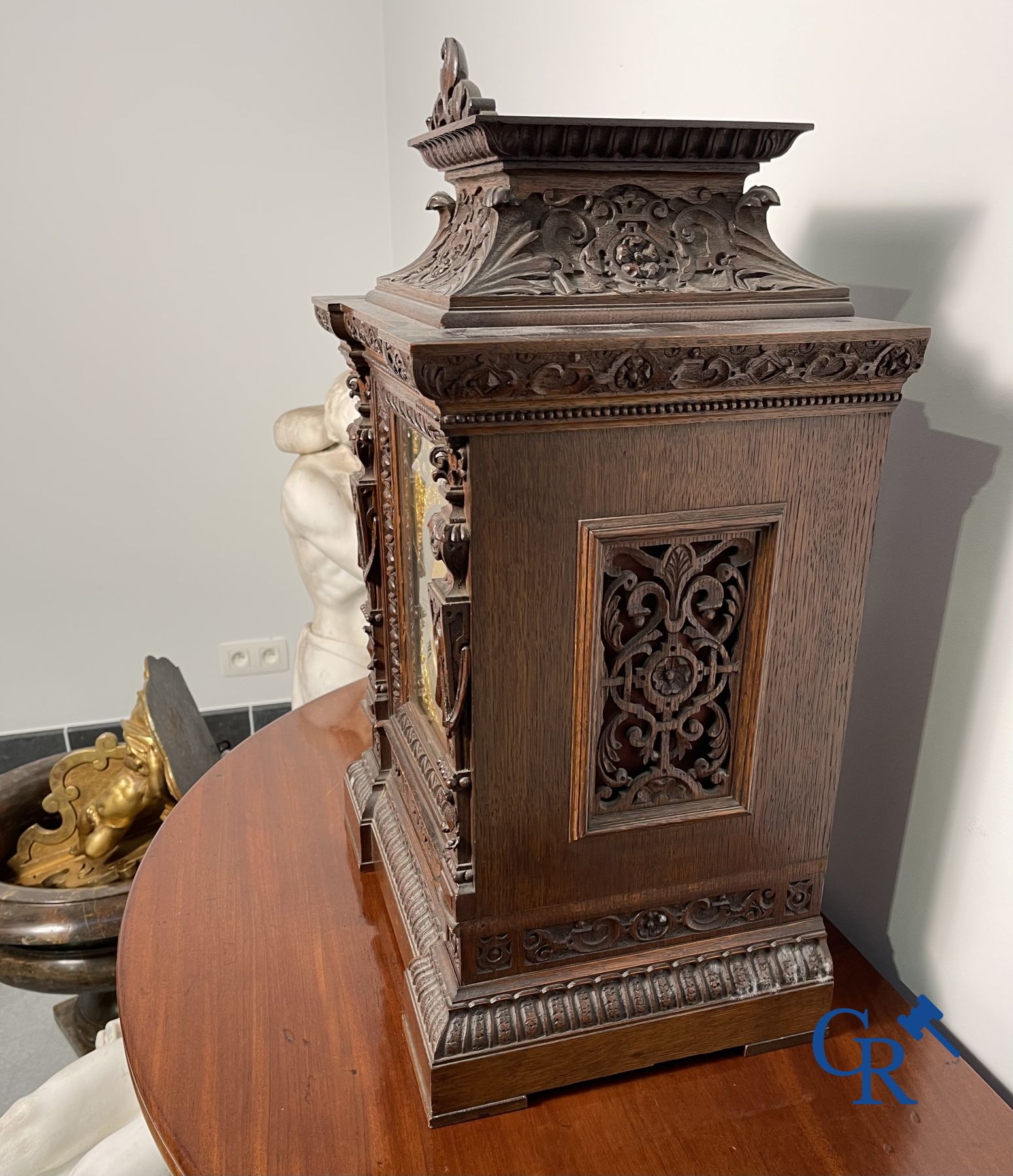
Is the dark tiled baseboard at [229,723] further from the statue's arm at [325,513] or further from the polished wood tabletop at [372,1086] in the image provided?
the polished wood tabletop at [372,1086]

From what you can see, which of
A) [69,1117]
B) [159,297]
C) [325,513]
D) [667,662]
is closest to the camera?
[667,662]

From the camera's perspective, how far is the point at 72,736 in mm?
2793

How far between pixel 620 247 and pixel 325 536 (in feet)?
4.29

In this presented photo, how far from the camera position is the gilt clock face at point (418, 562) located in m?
0.79

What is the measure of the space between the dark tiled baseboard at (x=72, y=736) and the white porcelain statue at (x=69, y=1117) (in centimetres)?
142

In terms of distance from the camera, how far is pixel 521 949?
2.42 ft

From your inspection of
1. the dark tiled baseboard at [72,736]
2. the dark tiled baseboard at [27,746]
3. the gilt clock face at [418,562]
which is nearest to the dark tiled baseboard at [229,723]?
the dark tiled baseboard at [72,736]

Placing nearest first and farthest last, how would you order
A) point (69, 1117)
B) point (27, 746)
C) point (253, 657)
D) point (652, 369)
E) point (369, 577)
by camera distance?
point (652, 369), point (369, 577), point (69, 1117), point (27, 746), point (253, 657)

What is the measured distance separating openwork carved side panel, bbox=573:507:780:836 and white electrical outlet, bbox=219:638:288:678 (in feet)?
7.53

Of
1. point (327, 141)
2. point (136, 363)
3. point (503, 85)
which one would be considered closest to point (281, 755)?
point (503, 85)

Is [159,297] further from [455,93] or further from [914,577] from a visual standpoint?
[914,577]

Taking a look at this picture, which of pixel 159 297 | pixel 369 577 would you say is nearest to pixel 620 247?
pixel 369 577

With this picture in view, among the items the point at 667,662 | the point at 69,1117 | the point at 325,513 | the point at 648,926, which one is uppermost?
the point at 667,662

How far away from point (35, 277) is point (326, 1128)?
90.2 inches
